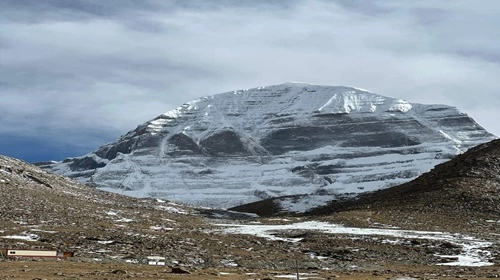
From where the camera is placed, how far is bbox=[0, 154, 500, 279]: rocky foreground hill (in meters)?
38.7

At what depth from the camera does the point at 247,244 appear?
5816cm

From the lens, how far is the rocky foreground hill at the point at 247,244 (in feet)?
127

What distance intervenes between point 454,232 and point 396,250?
18551 millimetres

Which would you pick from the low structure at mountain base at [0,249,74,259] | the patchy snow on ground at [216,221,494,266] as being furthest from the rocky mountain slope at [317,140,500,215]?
the low structure at mountain base at [0,249,74,259]

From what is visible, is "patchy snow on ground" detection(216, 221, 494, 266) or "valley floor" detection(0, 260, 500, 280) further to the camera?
"patchy snow on ground" detection(216, 221, 494, 266)

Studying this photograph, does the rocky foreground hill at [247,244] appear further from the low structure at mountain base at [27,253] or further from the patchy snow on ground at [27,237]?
the low structure at mountain base at [27,253]

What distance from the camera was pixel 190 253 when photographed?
49812 mm

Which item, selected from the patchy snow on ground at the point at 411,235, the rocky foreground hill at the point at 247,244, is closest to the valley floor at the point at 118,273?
the rocky foreground hill at the point at 247,244

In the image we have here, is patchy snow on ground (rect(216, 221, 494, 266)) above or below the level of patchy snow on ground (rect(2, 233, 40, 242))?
below

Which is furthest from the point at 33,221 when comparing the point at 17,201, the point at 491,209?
the point at 491,209

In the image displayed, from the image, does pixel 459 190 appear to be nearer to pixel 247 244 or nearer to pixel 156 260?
pixel 247 244

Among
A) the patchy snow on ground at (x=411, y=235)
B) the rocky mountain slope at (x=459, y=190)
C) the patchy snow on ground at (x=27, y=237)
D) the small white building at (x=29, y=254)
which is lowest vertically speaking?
the patchy snow on ground at (x=411, y=235)

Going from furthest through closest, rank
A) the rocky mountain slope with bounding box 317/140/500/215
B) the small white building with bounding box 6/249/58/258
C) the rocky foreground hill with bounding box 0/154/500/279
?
the rocky mountain slope with bounding box 317/140/500/215 → the small white building with bounding box 6/249/58/258 → the rocky foreground hill with bounding box 0/154/500/279

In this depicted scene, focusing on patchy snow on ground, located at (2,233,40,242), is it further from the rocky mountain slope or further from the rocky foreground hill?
the rocky mountain slope
